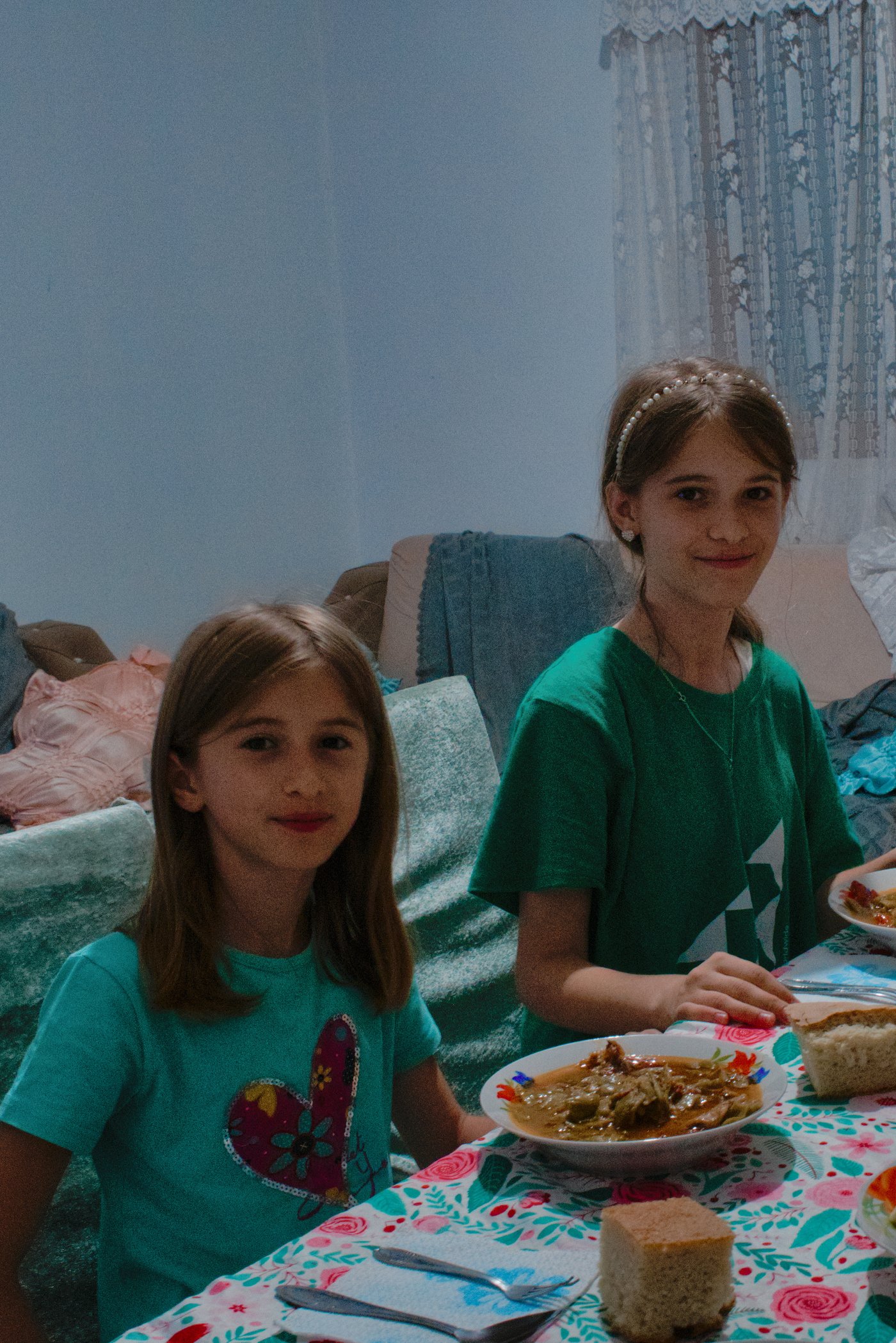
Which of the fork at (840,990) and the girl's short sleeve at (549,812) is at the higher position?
the girl's short sleeve at (549,812)

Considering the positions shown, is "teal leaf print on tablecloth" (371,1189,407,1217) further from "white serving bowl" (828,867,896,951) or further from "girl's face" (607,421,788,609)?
"girl's face" (607,421,788,609)

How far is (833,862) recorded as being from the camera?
1407 millimetres

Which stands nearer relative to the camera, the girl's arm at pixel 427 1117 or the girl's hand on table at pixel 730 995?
the girl's hand on table at pixel 730 995

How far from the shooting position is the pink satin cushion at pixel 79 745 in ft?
9.96

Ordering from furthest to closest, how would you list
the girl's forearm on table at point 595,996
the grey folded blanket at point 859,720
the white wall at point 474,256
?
the white wall at point 474,256, the grey folded blanket at point 859,720, the girl's forearm on table at point 595,996

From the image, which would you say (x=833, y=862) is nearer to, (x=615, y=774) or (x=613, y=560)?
(x=615, y=774)

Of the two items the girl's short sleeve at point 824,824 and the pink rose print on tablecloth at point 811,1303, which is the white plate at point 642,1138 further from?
the girl's short sleeve at point 824,824

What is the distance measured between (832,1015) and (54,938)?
68 cm

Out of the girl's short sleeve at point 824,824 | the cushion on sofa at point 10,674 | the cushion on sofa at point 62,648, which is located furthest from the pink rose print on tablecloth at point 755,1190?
the cushion on sofa at point 62,648

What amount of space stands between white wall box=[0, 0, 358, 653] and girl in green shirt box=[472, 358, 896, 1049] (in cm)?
266

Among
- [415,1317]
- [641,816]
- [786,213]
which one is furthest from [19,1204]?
[786,213]

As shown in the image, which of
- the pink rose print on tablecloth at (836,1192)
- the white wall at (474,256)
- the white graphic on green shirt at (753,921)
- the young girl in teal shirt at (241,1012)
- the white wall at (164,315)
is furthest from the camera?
the white wall at (474,256)

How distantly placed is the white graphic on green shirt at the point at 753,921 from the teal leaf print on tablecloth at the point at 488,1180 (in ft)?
1.67

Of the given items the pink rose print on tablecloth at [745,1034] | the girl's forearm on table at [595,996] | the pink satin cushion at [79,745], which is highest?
the pink rose print on tablecloth at [745,1034]
